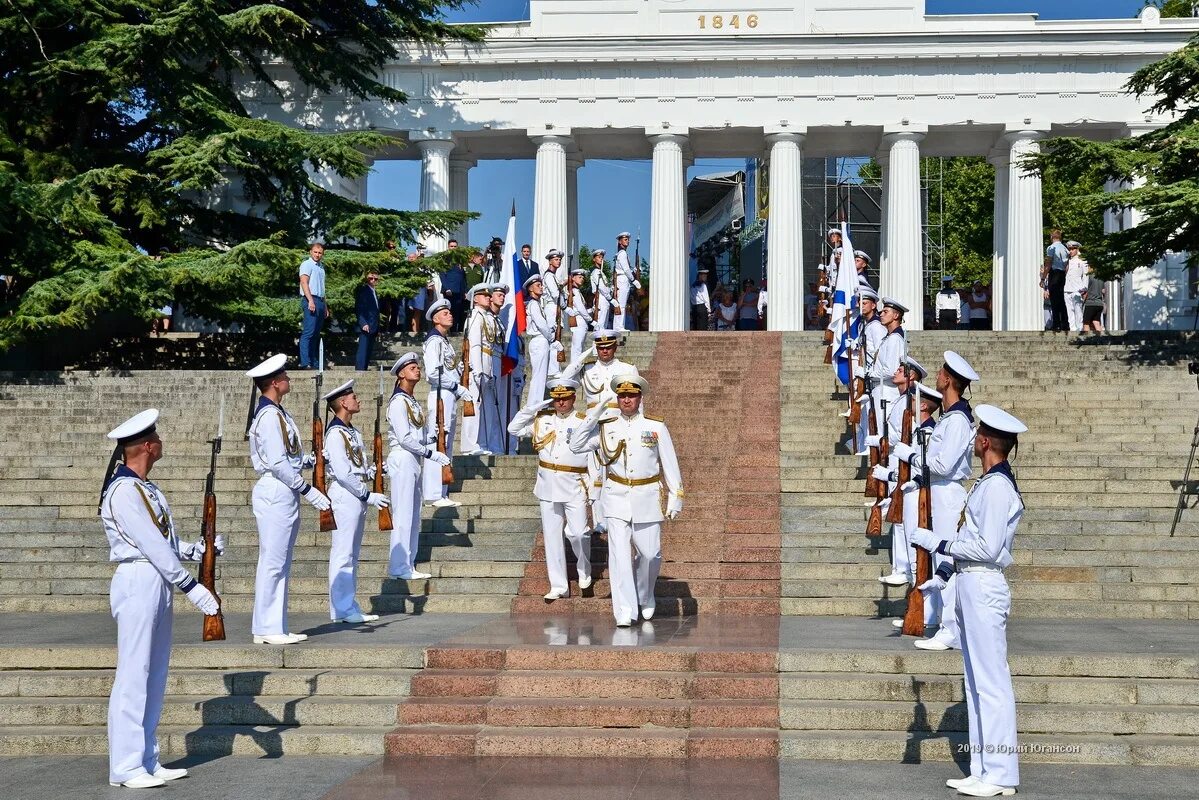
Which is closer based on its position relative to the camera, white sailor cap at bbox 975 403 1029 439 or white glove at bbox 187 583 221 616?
white sailor cap at bbox 975 403 1029 439

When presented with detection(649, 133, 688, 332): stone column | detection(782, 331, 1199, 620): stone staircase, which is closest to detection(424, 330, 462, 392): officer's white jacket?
detection(782, 331, 1199, 620): stone staircase

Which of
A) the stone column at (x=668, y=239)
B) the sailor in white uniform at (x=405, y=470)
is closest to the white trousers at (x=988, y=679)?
the sailor in white uniform at (x=405, y=470)

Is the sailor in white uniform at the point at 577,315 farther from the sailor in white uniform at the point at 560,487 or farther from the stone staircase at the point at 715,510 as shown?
the sailor in white uniform at the point at 560,487

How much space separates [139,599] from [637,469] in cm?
466

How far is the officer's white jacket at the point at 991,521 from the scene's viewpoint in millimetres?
8070

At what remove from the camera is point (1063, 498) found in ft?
50.3

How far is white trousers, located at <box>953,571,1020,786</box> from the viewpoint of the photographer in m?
7.93

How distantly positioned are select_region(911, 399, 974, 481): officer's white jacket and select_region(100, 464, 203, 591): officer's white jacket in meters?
5.18

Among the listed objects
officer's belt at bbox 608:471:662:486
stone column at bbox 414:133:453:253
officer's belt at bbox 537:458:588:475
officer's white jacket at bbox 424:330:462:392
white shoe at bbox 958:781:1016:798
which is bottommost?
white shoe at bbox 958:781:1016:798

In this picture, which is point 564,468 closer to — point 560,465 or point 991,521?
point 560,465

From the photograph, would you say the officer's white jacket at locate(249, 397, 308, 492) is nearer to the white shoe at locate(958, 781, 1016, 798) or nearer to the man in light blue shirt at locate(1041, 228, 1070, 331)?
the white shoe at locate(958, 781, 1016, 798)

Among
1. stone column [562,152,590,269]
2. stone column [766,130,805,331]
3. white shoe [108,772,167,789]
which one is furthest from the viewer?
stone column [562,152,590,269]

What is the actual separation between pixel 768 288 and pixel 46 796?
3015cm

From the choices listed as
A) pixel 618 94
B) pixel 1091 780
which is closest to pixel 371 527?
pixel 1091 780
